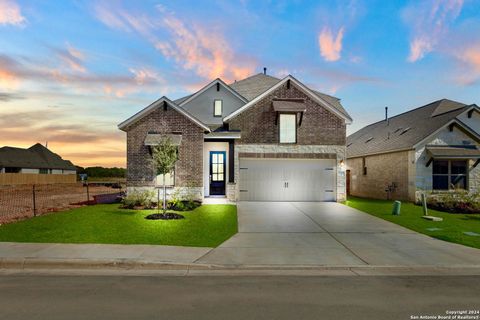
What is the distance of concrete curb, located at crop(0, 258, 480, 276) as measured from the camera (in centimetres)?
705

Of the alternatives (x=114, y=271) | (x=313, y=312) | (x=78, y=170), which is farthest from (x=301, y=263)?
(x=78, y=170)

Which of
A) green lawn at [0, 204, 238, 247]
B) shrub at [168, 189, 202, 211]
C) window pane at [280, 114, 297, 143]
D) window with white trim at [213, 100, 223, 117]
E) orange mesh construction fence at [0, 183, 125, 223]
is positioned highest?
window with white trim at [213, 100, 223, 117]

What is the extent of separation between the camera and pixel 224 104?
76.9 ft

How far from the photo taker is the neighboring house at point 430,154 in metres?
20.2

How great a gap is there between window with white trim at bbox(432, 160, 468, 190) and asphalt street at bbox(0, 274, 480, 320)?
1576 cm

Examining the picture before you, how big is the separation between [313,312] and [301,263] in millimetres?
2598

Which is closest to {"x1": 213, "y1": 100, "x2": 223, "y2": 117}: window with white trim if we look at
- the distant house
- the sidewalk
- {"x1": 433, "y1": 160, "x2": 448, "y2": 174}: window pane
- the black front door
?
the black front door

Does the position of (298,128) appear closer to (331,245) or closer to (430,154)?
(430,154)

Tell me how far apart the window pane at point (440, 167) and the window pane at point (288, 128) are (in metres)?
9.27

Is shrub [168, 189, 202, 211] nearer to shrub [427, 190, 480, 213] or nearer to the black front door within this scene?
the black front door

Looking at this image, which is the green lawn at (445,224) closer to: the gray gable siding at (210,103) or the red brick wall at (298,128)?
the red brick wall at (298,128)

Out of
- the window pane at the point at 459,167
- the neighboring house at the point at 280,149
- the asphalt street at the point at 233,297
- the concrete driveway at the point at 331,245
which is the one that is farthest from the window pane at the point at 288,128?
the asphalt street at the point at 233,297

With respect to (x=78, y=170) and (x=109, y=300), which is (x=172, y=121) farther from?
(x=78, y=170)

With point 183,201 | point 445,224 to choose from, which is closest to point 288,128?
point 183,201
